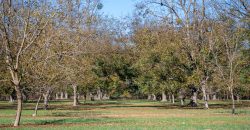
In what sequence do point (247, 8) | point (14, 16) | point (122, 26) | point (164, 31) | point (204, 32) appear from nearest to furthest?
point (14, 16), point (247, 8), point (204, 32), point (164, 31), point (122, 26)

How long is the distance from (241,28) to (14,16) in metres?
19.1

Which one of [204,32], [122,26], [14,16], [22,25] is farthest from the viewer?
[122,26]

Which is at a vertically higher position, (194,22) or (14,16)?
(194,22)

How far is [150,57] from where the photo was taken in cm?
5109

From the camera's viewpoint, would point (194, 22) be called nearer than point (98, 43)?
Yes

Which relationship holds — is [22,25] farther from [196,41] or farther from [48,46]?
[196,41]

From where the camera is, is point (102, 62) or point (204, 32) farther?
→ point (102, 62)

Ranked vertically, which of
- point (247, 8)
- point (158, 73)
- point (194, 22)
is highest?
point (194, 22)

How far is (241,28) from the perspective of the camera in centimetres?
3319

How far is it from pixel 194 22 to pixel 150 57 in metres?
7.19

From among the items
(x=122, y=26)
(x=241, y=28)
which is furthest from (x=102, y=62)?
(x=241, y=28)

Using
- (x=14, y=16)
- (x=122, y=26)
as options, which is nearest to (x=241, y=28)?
(x=14, y=16)

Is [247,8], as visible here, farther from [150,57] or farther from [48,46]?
[150,57]

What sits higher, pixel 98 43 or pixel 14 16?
pixel 98 43
